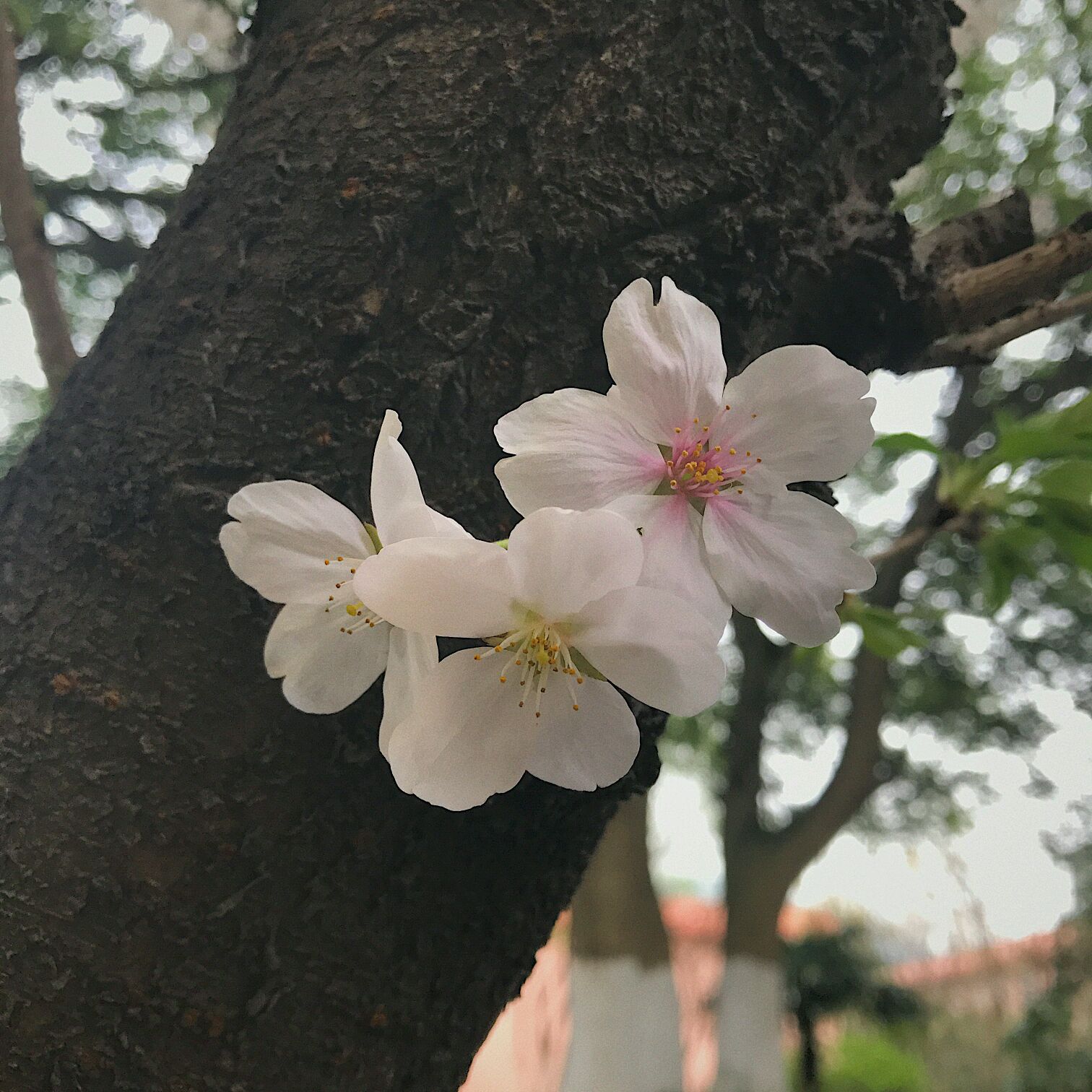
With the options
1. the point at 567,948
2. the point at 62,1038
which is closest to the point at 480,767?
the point at 62,1038

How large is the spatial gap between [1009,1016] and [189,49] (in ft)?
10.3

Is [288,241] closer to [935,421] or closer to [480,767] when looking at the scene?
[480,767]

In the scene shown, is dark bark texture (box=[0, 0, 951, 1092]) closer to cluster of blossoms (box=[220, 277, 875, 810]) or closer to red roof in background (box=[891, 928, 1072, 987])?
cluster of blossoms (box=[220, 277, 875, 810])

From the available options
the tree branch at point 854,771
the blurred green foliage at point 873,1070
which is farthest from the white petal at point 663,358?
the blurred green foliage at point 873,1070

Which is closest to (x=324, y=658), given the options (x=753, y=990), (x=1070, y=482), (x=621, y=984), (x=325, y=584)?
(x=325, y=584)

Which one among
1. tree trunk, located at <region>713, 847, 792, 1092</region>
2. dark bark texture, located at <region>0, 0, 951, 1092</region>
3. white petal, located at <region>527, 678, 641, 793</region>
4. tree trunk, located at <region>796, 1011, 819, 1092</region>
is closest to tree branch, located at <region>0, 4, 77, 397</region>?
dark bark texture, located at <region>0, 0, 951, 1092</region>

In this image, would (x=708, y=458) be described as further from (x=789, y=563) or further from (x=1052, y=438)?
(x=1052, y=438)

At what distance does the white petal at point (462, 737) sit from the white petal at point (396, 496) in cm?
5

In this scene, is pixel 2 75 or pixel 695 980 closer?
pixel 2 75

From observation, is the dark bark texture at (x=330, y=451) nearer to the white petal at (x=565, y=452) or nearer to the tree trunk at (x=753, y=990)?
the white petal at (x=565, y=452)

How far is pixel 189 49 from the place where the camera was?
943mm

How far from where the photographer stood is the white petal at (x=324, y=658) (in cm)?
32

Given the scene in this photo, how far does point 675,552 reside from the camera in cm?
28

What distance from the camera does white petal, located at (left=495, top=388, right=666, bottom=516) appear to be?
266 millimetres
